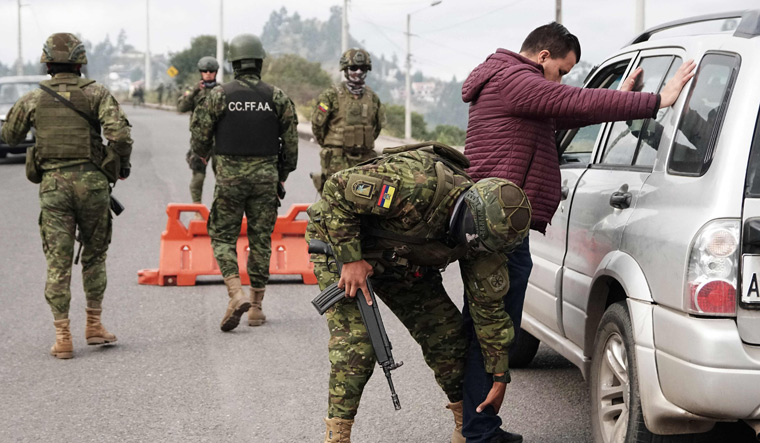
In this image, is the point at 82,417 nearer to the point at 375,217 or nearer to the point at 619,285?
the point at 375,217

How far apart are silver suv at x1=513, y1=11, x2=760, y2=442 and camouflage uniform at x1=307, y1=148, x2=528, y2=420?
51 cm

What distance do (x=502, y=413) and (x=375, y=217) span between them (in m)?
1.76

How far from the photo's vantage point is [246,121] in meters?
7.45

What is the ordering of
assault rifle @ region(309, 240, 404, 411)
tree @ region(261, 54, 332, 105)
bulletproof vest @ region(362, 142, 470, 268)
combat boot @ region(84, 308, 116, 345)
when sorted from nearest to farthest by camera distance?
bulletproof vest @ region(362, 142, 470, 268) → assault rifle @ region(309, 240, 404, 411) → combat boot @ region(84, 308, 116, 345) → tree @ region(261, 54, 332, 105)

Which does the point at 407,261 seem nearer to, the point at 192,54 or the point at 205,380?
the point at 205,380

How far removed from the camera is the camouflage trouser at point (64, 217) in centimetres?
663

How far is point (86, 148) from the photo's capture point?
6.67 metres

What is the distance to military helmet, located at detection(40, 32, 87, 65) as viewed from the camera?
6559mm

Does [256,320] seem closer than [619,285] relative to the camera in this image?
No

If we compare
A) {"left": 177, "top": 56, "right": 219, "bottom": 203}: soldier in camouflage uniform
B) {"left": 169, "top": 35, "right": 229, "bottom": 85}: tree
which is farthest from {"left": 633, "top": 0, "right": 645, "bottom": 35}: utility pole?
{"left": 169, "top": 35, "right": 229, "bottom": 85}: tree

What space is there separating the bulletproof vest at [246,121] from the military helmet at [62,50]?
115 cm

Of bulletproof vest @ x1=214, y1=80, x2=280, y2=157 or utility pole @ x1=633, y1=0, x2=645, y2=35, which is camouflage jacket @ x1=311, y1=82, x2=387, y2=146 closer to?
bulletproof vest @ x1=214, y1=80, x2=280, y2=157

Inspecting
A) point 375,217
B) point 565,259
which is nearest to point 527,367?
point 565,259

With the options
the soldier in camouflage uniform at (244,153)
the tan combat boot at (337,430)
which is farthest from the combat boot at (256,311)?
the tan combat boot at (337,430)
